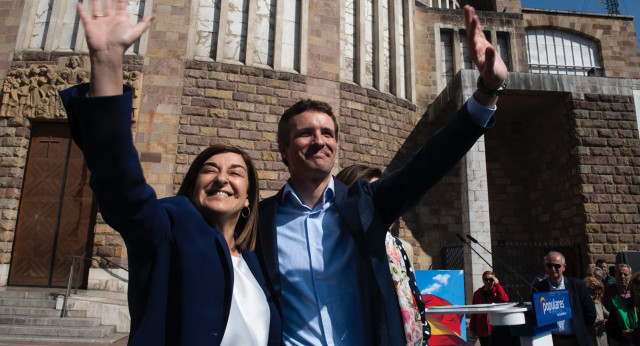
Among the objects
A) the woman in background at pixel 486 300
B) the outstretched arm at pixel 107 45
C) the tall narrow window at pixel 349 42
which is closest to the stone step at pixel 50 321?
the woman in background at pixel 486 300

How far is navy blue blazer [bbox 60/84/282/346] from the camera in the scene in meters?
1.08

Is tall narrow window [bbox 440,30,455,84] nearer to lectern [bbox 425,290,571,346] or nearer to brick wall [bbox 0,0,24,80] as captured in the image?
lectern [bbox 425,290,571,346]

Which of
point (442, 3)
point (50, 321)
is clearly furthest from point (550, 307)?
point (442, 3)

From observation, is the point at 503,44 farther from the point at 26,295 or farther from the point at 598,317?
the point at 26,295

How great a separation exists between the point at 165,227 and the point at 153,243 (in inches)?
2.6

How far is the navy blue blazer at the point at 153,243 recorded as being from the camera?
1.08 metres

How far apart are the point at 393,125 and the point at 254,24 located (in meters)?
4.63

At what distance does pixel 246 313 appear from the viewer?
4.68 feet

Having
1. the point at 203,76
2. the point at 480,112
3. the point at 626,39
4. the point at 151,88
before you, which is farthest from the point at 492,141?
the point at 480,112

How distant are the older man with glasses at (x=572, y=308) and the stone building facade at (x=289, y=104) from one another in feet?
14.8

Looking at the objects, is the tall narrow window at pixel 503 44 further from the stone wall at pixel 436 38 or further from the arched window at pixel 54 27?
the arched window at pixel 54 27

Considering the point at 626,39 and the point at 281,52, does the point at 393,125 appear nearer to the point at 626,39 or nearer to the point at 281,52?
the point at 281,52

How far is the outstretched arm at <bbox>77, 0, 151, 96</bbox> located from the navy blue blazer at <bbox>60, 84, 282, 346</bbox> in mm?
48

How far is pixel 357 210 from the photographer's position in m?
1.66
